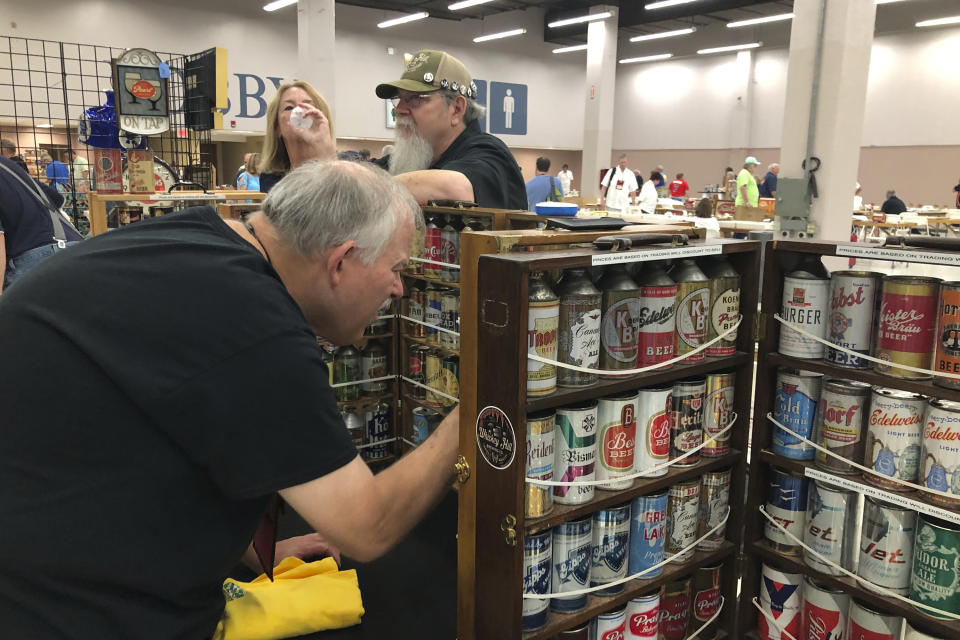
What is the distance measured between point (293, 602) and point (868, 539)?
1.30 m

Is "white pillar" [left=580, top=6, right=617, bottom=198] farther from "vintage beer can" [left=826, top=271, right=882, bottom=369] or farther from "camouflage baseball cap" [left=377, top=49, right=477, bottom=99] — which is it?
"vintage beer can" [left=826, top=271, right=882, bottom=369]

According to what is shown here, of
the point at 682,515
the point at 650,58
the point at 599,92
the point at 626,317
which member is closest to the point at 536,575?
the point at 682,515

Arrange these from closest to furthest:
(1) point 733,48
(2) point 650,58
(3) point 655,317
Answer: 1. (3) point 655,317
2. (1) point 733,48
3. (2) point 650,58

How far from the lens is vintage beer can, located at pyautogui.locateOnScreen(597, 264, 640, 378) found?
4.78 feet

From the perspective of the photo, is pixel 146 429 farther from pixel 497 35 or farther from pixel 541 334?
pixel 497 35

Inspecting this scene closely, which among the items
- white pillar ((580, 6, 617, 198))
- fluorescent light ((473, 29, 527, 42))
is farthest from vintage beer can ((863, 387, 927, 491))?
fluorescent light ((473, 29, 527, 42))

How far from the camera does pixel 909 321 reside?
1.46m

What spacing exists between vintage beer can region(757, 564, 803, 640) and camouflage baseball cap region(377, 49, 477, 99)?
1.82m

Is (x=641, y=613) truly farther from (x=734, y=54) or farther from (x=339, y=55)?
(x=734, y=54)

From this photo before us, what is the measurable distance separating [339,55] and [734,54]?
34.5ft

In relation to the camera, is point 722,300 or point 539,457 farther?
point 722,300

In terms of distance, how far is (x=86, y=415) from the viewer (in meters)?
1.03

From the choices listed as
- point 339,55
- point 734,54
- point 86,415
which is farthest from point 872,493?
point 734,54

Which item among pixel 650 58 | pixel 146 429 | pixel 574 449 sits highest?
pixel 650 58
